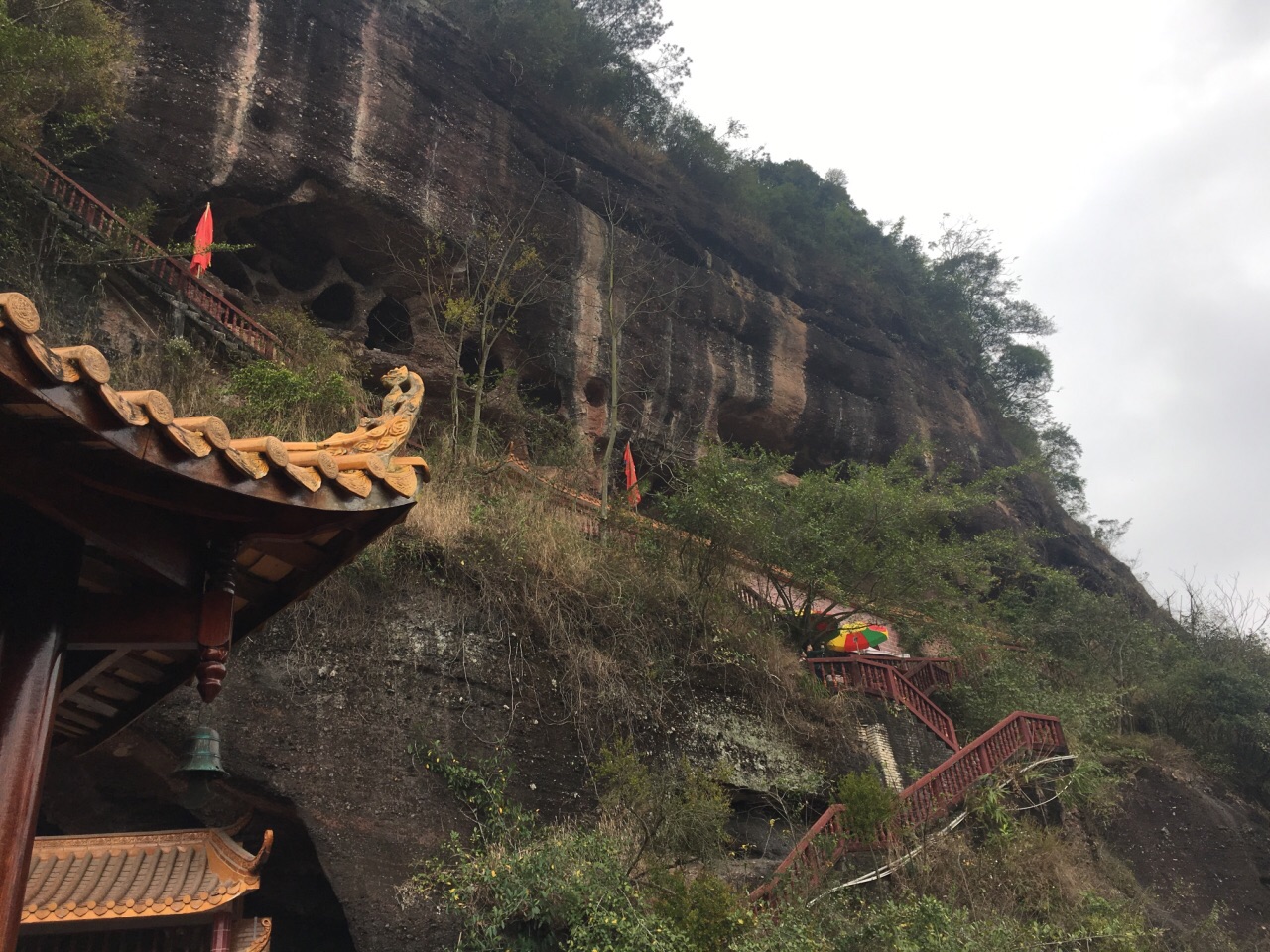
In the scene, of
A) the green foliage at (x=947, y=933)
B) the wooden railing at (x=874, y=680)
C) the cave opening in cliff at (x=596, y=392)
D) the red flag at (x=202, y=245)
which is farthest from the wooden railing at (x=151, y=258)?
the green foliage at (x=947, y=933)

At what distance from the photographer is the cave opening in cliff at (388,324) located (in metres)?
16.0

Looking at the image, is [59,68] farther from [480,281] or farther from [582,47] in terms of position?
[582,47]

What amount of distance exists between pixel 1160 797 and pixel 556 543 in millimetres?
9799

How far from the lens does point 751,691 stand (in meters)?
10.1

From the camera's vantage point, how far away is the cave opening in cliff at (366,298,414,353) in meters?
16.0

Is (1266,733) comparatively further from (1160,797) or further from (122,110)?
(122,110)

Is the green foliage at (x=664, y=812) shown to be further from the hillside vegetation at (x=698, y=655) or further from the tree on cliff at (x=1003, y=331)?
the tree on cliff at (x=1003, y=331)

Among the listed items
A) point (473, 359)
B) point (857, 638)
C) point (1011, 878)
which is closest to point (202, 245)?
point (473, 359)

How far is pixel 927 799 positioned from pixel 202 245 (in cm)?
1107

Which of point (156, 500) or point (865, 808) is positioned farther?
point (865, 808)

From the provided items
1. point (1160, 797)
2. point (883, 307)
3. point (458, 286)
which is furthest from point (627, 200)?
point (1160, 797)

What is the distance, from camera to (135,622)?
109 inches

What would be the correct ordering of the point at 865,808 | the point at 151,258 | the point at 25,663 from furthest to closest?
the point at 151,258, the point at 865,808, the point at 25,663

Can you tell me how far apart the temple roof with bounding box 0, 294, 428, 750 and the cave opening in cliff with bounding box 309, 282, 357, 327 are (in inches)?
530
